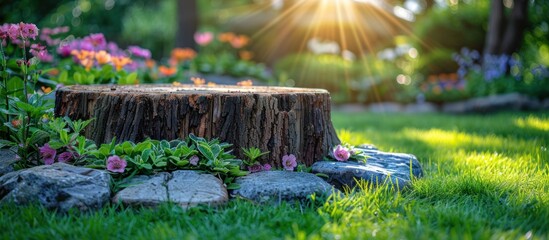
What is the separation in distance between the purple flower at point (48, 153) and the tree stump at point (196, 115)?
0.88 feet

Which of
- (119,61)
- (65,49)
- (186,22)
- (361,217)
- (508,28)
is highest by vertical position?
(186,22)

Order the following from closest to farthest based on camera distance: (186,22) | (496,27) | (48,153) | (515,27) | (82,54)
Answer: (48,153), (82,54), (515,27), (496,27), (186,22)

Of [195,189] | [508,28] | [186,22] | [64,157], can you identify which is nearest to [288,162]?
[195,189]

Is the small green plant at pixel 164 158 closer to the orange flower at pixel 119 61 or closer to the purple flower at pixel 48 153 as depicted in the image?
the purple flower at pixel 48 153

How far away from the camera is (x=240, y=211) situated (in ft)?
8.14

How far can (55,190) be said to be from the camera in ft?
8.09

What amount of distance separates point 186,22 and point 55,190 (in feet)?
30.1

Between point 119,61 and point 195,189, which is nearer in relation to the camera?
point 195,189

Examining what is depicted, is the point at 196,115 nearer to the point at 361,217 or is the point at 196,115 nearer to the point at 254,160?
the point at 254,160

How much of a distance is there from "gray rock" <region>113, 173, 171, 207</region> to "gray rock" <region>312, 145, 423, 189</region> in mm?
938

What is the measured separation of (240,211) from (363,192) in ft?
2.30

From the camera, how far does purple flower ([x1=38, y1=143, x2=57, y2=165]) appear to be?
9.56ft

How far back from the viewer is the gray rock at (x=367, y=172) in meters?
3.01

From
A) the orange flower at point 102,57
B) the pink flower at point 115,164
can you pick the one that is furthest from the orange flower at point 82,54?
the pink flower at point 115,164
